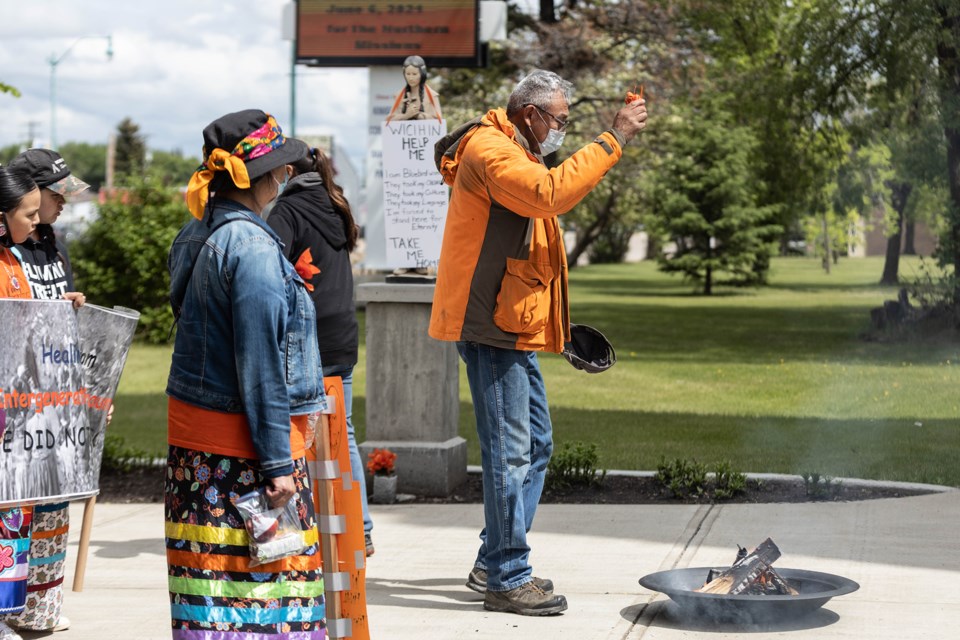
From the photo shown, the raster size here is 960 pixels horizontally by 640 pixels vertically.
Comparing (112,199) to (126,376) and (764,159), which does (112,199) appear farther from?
(764,159)

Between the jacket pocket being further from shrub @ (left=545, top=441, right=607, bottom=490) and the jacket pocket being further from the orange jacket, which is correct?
shrub @ (left=545, top=441, right=607, bottom=490)

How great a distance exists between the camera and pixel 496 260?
193 inches

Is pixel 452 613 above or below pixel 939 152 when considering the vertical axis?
below

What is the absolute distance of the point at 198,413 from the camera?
11.1 feet

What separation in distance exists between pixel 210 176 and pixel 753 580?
263 centimetres

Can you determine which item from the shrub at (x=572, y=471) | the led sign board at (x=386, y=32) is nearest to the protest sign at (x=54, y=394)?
the shrub at (x=572, y=471)

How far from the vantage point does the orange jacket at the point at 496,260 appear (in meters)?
4.84

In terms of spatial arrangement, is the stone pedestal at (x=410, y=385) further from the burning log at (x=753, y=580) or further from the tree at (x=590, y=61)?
the tree at (x=590, y=61)

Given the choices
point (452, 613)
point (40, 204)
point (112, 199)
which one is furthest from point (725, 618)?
point (112, 199)

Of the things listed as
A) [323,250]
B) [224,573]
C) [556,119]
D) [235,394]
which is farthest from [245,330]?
[323,250]

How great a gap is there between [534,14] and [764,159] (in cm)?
1065

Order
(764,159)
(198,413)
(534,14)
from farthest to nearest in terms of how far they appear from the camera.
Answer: (534,14)
(764,159)
(198,413)

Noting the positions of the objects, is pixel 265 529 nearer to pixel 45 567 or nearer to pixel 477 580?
pixel 45 567

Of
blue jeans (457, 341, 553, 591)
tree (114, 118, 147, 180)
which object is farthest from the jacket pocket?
tree (114, 118, 147, 180)
